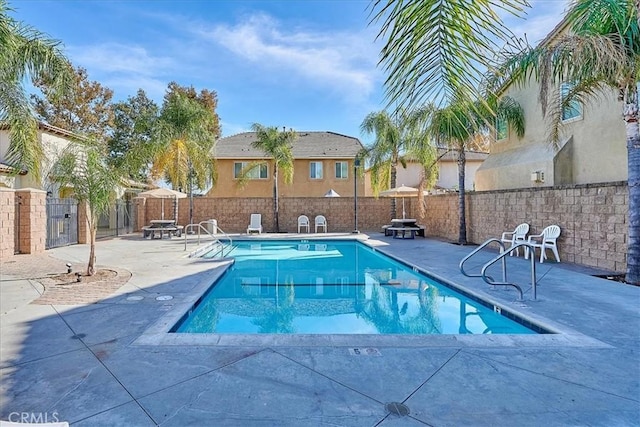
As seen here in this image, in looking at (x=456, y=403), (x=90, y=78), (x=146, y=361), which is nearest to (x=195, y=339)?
(x=146, y=361)

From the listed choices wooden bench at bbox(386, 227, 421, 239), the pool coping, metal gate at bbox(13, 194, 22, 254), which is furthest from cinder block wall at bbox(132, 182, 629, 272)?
metal gate at bbox(13, 194, 22, 254)

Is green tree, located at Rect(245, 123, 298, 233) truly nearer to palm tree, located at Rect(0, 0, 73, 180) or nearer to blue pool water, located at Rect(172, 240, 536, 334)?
blue pool water, located at Rect(172, 240, 536, 334)

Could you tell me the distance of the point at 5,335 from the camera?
4195 mm

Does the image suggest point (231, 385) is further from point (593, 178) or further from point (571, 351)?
point (593, 178)

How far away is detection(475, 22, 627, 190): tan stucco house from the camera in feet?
34.3

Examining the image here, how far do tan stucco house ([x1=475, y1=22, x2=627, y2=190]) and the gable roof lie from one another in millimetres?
10649

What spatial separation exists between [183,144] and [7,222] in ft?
25.1

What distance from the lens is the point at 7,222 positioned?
A: 1061cm

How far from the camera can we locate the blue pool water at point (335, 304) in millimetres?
5508

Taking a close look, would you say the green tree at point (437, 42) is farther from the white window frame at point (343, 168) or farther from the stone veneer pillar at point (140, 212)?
the white window frame at point (343, 168)

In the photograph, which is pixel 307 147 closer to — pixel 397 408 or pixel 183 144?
pixel 183 144

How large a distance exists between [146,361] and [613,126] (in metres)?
13.1

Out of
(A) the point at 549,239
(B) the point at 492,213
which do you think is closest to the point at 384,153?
(B) the point at 492,213

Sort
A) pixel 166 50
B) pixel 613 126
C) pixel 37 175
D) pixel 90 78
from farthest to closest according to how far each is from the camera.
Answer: pixel 90 78
pixel 166 50
pixel 613 126
pixel 37 175
